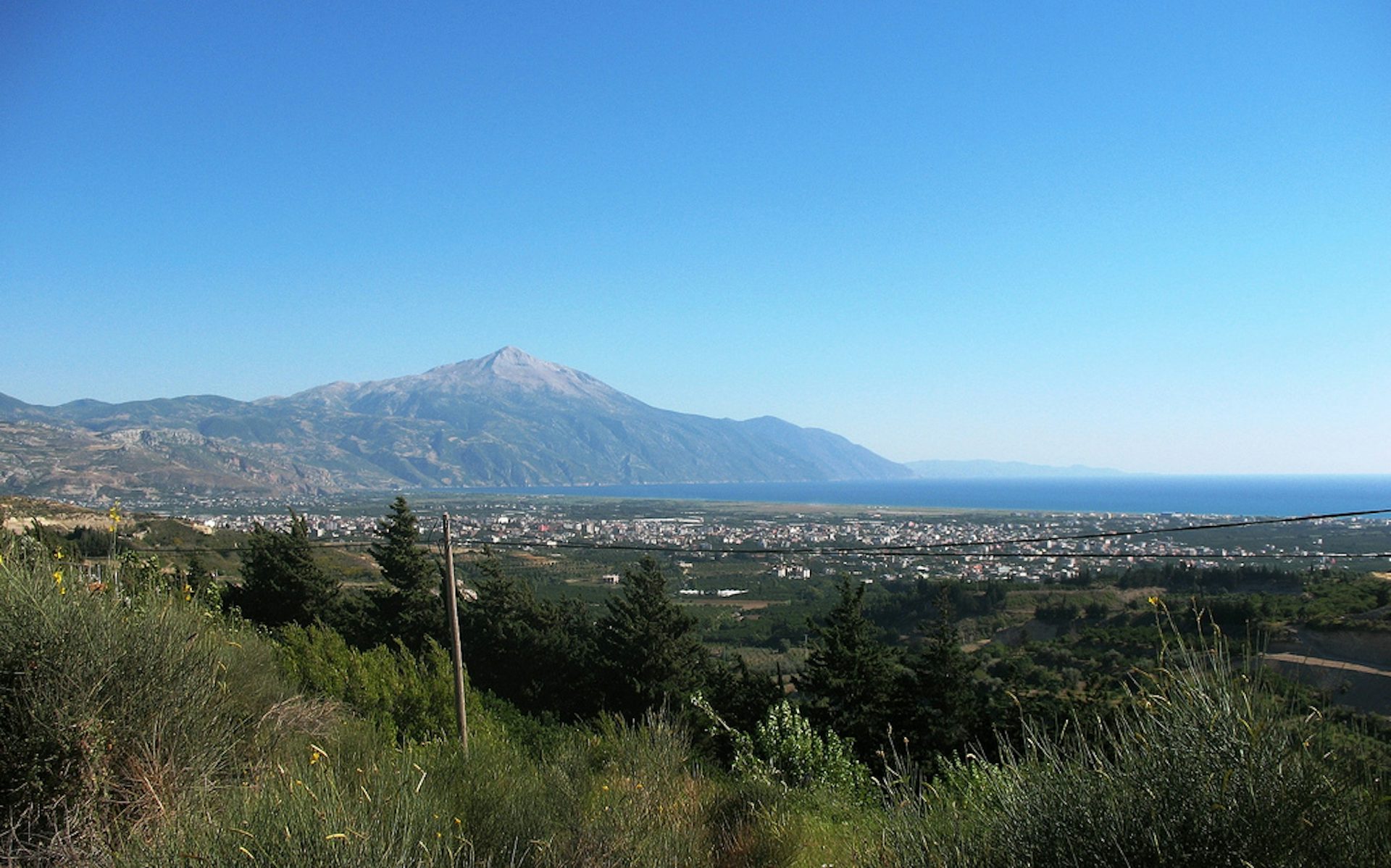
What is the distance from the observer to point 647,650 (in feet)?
82.8

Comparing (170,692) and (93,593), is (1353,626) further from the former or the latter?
(93,593)

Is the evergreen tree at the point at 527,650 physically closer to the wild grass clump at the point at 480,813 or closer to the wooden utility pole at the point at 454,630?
the wooden utility pole at the point at 454,630

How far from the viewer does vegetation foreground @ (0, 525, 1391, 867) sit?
10.8 feet

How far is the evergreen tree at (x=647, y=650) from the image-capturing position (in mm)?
24984

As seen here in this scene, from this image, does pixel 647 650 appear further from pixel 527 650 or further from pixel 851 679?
pixel 851 679

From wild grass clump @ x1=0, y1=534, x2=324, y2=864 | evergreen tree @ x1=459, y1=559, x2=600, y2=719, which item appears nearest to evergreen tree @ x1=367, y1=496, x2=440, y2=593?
evergreen tree @ x1=459, y1=559, x2=600, y2=719

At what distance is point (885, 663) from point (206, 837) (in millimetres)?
21294

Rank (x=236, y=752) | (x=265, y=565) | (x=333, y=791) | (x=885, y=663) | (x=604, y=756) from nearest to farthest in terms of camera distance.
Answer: (x=333, y=791), (x=236, y=752), (x=604, y=756), (x=885, y=663), (x=265, y=565)

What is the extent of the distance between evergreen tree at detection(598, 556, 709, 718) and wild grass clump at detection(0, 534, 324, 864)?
1881 cm

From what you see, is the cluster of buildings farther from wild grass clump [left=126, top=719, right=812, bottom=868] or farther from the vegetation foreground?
the vegetation foreground

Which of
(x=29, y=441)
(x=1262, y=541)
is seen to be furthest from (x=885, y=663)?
(x=29, y=441)

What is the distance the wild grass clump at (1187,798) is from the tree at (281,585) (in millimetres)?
28725

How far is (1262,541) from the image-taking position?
3941cm

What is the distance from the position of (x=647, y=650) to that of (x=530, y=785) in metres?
18.7
